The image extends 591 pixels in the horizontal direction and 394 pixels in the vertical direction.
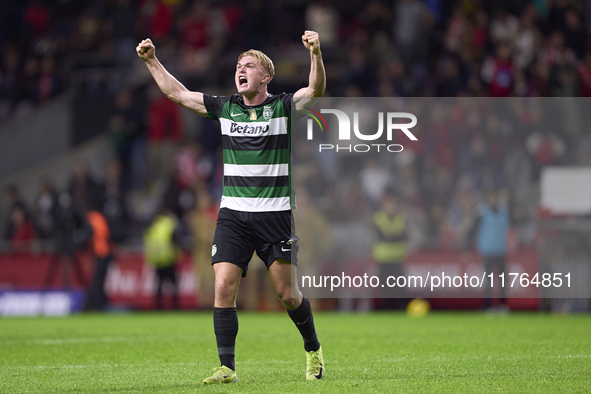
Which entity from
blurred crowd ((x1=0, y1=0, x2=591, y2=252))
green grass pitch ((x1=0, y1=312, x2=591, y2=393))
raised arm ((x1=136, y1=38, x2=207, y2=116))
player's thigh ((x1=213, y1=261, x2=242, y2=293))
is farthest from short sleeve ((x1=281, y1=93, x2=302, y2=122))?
blurred crowd ((x1=0, y1=0, x2=591, y2=252))

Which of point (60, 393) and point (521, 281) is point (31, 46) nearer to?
point (521, 281)

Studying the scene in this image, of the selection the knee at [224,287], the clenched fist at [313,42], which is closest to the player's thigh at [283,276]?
the knee at [224,287]

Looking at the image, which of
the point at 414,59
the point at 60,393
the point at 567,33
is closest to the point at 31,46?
the point at 414,59

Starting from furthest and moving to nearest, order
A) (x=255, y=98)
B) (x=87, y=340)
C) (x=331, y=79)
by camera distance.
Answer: (x=331, y=79)
(x=87, y=340)
(x=255, y=98)

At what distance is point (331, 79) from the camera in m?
19.1

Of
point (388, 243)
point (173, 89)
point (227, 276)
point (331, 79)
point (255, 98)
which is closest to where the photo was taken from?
point (227, 276)

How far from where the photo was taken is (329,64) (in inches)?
786

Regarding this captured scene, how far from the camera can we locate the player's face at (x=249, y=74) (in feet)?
21.2

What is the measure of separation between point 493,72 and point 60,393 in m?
13.8

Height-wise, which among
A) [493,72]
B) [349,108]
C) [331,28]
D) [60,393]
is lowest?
[60,393]

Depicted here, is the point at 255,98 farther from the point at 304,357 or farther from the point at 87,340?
the point at 87,340

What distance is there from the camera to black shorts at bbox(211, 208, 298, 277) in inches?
253

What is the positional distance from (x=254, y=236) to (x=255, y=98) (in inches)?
38.4

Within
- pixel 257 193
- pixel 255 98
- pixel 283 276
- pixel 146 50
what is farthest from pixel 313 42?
pixel 283 276
